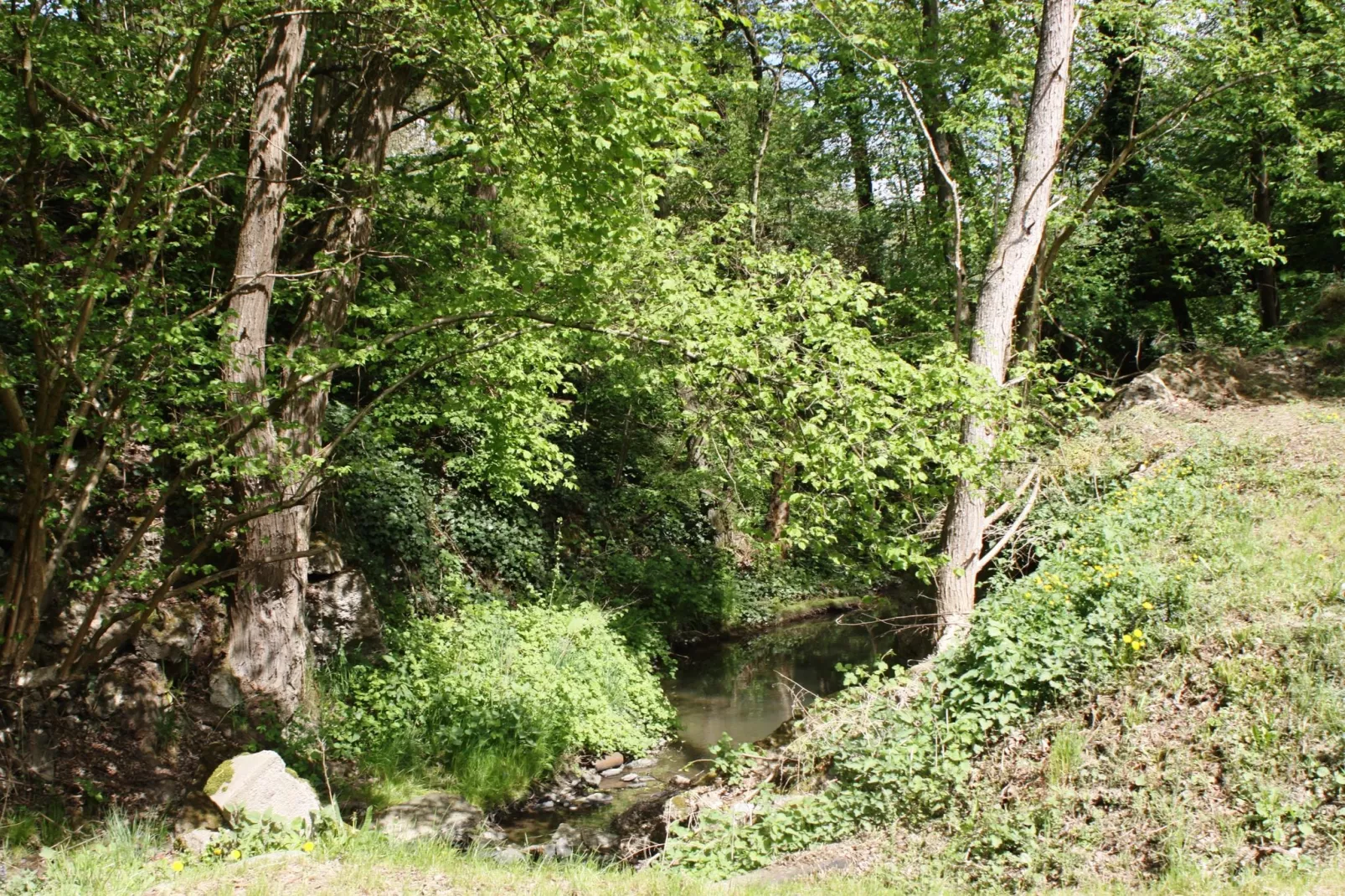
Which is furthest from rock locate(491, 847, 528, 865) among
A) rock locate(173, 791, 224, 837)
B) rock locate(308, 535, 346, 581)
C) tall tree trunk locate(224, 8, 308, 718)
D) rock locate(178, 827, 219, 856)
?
rock locate(308, 535, 346, 581)

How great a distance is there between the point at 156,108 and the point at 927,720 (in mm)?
7273

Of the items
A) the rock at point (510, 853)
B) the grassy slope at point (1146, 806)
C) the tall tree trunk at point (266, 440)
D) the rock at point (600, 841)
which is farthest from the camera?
the tall tree trunk at point (266, 440)

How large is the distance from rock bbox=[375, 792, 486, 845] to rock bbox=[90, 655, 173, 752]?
2.12m

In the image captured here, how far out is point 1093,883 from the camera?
15.8 feet

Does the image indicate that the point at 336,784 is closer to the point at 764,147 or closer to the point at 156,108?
the point at 156,108

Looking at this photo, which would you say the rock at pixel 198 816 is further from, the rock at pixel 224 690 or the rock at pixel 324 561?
the rock at pixel 324 561

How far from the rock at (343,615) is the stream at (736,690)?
2.73 metres

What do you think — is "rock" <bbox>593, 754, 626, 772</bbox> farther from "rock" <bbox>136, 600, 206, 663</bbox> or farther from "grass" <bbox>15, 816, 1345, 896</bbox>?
"grass" <bbox>15, 816, 1345, 896</bbox>

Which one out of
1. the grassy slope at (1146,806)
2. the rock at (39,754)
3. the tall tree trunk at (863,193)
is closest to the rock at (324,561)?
the rock at (39,754)

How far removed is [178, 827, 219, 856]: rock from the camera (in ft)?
17.6

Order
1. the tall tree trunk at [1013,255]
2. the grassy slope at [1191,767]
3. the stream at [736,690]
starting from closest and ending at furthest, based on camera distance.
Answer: the grassy slope at [1191,767] → the tall tree trunk at [1013,255] → the stream at [736,690]

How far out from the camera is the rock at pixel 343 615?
32.0 feet

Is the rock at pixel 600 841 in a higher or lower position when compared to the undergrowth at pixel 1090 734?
lower

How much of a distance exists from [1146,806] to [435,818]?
599 cm
